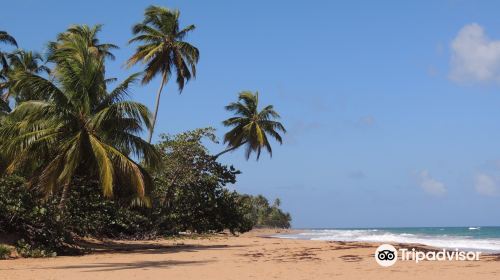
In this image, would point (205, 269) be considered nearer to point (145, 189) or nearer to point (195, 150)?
point (145, 189)

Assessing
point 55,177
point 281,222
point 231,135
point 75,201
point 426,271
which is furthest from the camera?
point 281,222

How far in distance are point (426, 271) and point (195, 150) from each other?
1688cm

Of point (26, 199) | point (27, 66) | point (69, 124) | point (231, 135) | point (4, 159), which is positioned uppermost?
point (27, 66)

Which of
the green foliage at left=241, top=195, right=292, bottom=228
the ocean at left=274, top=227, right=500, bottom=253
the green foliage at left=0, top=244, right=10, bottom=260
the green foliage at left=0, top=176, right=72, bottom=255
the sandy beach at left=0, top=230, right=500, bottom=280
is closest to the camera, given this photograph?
the sandy beach at left=0, top=230, right=500, bottom=280

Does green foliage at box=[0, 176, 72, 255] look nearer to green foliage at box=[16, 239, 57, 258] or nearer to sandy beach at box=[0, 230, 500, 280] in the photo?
green foliage at box=[16, 239, 57, 258]

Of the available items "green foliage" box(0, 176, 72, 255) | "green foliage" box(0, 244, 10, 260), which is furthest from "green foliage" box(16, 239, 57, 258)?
"green foliage" box(0, 244, 10, 260)

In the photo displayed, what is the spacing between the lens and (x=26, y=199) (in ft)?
56.1

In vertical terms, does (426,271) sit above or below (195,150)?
below

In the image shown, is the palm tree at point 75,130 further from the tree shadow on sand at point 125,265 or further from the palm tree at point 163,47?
the palm tree at point 163,47

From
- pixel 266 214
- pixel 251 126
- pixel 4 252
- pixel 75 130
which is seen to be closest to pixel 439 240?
pixel 251 126

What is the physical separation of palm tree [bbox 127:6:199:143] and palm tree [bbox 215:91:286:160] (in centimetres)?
719

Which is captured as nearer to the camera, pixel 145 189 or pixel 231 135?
pixel 145 189

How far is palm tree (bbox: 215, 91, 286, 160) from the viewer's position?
37219 mm

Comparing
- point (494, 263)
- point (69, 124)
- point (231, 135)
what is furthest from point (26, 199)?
point (231, 135)
